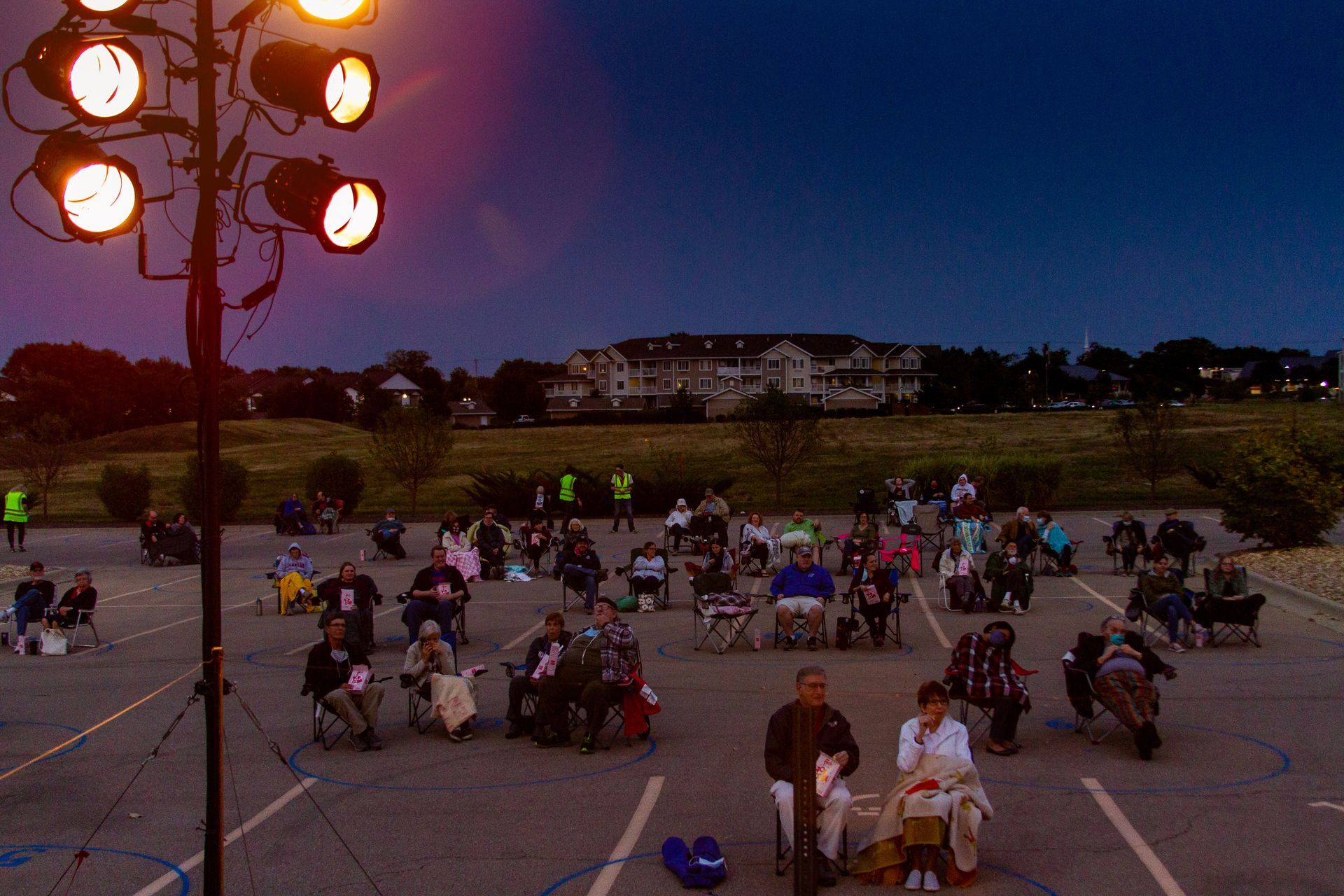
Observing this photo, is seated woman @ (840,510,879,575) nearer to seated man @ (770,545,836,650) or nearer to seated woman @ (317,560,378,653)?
seated man @ (770,545,836,650)

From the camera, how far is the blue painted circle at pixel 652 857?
7070 mm

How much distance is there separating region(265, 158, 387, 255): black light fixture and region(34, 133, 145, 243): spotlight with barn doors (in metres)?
0.59

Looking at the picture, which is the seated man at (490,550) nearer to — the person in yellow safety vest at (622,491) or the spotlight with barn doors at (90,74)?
the person in yellow safety vest at (622,491)

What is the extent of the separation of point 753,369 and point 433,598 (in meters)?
104

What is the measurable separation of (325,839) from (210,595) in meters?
3.91

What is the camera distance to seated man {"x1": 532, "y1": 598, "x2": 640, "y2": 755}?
10.5 m

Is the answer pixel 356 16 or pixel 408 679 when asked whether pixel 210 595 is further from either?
pixel 408 679

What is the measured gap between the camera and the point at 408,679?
1123cm

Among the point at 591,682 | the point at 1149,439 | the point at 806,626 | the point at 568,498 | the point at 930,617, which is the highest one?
the point at 1149,439

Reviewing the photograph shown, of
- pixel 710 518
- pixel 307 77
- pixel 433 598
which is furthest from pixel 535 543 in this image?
pixel 307 77

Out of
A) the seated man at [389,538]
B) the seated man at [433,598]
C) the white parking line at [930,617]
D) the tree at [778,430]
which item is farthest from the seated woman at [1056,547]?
the tree at [778,430]

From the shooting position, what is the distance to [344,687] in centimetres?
1065

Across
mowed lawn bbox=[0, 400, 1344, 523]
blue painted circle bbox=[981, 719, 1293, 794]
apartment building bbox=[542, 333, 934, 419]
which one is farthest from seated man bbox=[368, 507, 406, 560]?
apartment building bbox=[542, 333, 934, 419]

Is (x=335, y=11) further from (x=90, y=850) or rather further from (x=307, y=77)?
Result: (x=90, y=850)
